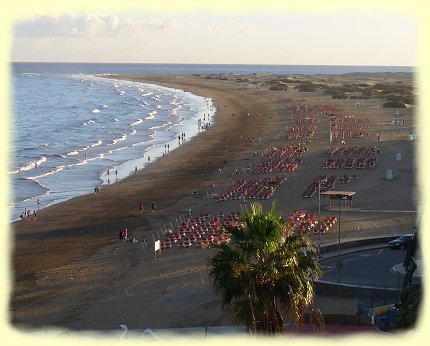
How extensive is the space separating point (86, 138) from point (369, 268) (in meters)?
45.5

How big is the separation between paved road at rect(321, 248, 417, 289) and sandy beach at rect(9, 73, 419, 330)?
129 cm

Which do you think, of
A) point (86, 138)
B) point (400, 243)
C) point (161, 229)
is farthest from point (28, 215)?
point (86, 138)

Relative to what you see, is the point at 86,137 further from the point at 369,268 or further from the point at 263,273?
the point at 263,273

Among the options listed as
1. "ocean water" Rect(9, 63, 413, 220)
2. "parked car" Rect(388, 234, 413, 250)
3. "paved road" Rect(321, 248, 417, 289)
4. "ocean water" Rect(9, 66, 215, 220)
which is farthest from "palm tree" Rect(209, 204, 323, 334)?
"ocean water" Rect(9, 63, 413, 220)

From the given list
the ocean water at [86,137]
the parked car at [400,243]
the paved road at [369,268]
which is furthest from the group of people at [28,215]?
the parked car at [400,243]

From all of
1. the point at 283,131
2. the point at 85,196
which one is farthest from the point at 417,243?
the point at 283,131

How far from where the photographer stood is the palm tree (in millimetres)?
9102

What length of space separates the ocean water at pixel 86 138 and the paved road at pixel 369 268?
59.5ft

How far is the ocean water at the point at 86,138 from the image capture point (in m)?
39.9

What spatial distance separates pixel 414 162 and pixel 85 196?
785 inches

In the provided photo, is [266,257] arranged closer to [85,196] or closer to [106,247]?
[106,247]

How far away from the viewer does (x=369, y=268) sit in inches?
747

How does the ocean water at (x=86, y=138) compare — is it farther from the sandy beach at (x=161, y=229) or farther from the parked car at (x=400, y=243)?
the parked car at (x=400, y=243)

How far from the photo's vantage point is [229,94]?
114875 mm
